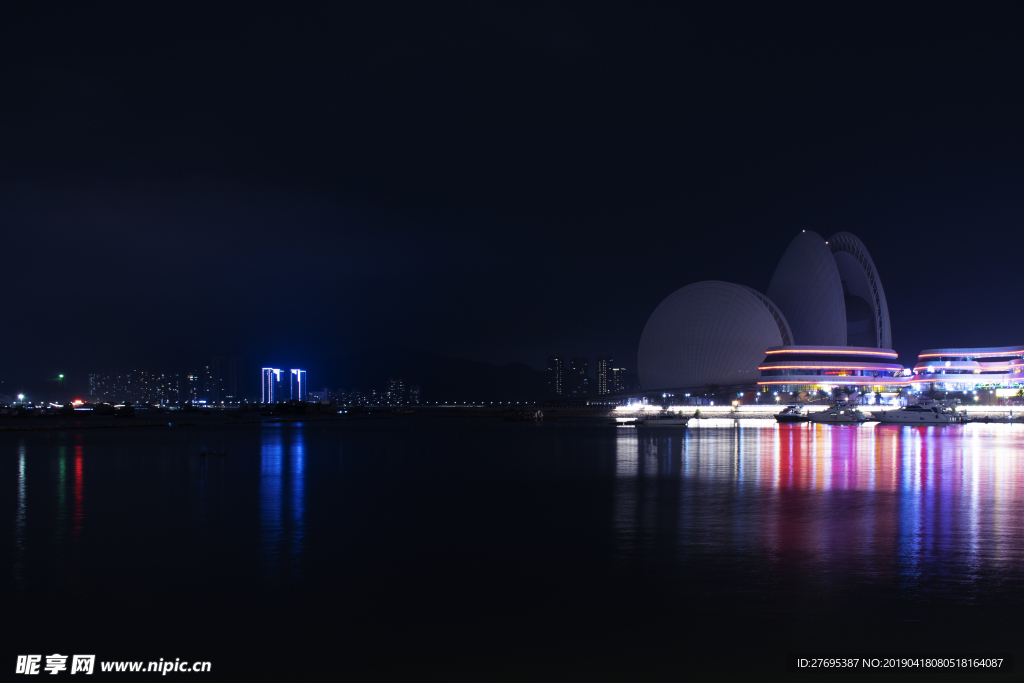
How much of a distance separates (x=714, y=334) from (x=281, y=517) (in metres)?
91.8

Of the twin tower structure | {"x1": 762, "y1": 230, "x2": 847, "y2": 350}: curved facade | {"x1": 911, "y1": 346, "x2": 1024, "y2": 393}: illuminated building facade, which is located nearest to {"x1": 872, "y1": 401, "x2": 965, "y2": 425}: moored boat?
the twin tower structure

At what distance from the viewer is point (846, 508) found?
15469 millimetres

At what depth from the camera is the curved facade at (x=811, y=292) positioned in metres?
98.4

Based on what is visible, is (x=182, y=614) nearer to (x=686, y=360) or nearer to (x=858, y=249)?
(x=686, y=360)

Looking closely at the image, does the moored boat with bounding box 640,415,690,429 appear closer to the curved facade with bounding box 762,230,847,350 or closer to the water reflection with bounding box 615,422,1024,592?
the water reflection with bounding box 615,422,1024,592

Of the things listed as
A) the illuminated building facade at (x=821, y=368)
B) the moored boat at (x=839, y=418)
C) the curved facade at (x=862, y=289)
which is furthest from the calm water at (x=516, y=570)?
the curved facade at (x=862, y=289)

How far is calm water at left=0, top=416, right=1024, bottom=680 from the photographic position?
23.4 feet

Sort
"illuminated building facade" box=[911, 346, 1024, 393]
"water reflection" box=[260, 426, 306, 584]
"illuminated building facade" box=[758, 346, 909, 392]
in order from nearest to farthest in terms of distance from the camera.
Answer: "water reflection" box=[260, 426, 306, 584], "illuminated building facade" box=[758, 346, 909, 392], "illuminated building facade" box=[911, 346, 1024, 393]

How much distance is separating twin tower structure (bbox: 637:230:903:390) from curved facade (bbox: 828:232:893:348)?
0.13 m

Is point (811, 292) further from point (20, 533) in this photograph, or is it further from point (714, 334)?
point (20, 533)

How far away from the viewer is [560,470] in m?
25.1

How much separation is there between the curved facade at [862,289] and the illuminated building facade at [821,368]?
412 cm

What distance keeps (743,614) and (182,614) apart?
19.4 feet

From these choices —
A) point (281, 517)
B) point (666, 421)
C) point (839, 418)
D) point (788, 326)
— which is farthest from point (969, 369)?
point (281, 517)
